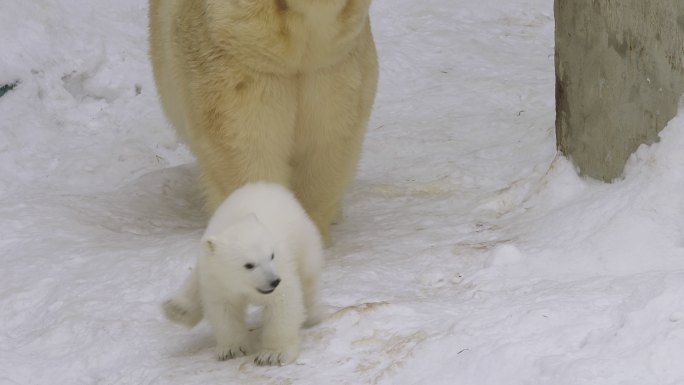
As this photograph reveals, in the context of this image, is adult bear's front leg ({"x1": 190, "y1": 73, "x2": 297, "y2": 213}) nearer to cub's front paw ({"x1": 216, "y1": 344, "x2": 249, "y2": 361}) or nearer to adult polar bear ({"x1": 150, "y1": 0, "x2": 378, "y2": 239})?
adult polar bear ({"x1": 150, "y1": 0, "x2": 378, "y2": 239})

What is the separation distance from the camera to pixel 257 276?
164 inches

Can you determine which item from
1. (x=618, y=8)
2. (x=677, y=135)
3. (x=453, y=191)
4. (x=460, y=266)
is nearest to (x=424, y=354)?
(x=460, y=266)

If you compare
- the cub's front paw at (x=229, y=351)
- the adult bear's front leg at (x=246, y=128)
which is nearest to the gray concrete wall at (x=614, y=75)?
the adult bear's front leg at (x=246, y=128)

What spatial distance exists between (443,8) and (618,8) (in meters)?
6.05

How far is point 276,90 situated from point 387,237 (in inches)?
41.1

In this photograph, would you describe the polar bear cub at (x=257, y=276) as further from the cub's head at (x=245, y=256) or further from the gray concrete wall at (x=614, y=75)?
the gray concrete wall at (x=614, y=75)

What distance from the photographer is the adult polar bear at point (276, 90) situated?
5.27 m

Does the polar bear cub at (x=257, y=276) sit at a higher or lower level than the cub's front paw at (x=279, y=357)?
higher

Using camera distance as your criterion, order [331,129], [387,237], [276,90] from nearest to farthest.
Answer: [276,90] → [331,129] → [387,237]

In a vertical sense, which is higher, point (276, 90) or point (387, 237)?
point (276, 90)

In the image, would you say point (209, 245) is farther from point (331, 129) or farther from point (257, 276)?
point (331, 129)

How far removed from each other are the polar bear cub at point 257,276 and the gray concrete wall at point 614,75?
5.00ft

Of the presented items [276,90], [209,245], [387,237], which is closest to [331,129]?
[276,90]

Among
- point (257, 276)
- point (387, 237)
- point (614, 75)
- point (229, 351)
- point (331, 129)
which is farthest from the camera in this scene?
point (387, 237)
